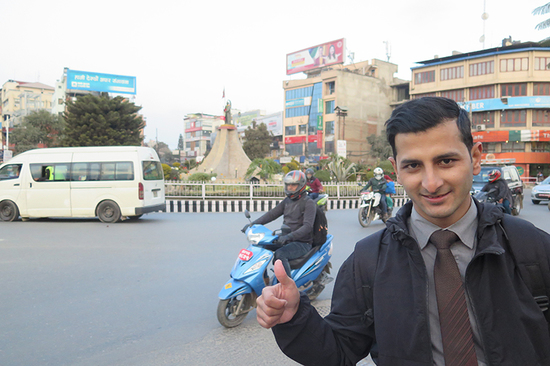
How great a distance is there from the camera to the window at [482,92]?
1778 inches

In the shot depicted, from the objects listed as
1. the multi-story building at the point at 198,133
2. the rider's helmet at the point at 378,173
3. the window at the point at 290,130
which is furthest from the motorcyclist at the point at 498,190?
the multi-story building at the point at 198,133

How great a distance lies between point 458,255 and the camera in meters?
1.31

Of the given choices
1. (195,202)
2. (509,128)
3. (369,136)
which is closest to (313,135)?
Answer: (369,136)

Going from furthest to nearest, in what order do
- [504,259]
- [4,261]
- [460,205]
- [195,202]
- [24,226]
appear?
[195,202] → [24,226] → [4,261] → [460,205] → [504,259]

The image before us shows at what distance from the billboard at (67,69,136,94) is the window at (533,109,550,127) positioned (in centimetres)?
4639

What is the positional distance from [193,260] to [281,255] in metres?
3.01

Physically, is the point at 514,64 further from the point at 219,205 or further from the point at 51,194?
the point at 51,194

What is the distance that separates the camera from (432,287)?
1.29 m

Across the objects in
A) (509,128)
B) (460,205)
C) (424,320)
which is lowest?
(424,320)

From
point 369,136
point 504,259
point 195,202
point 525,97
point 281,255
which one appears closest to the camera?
point 504,259

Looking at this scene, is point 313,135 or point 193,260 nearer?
point 193,260

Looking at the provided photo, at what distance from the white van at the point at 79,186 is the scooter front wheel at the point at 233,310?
865 cm

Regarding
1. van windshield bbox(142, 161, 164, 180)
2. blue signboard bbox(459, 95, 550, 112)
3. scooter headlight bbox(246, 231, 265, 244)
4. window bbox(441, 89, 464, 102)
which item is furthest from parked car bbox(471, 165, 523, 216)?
window bbox(441, 89, 464, 102)

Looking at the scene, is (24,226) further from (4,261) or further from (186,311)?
(186,311)
